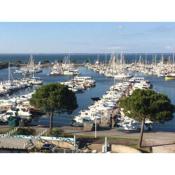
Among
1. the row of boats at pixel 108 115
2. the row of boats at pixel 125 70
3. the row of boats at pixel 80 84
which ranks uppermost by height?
the row of boats at pixel 125 70

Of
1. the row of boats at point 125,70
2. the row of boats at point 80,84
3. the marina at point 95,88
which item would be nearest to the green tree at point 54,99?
the marina at point 95,88

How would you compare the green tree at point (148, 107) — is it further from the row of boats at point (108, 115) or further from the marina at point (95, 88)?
the marina at point (95, 88)

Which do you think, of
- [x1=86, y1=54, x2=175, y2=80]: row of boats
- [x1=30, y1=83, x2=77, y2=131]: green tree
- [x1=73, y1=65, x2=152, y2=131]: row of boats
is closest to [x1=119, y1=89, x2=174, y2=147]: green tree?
[x1=73, y1=65, x2=152, y2=131]: row of boats

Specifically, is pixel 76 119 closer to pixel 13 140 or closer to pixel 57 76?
pixel 13 140

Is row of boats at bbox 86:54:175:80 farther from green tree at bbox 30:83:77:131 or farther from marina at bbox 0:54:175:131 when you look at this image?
green tree at bbox 30:83:77:131

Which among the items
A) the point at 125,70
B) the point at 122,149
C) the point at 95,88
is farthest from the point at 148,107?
the point at 125,70

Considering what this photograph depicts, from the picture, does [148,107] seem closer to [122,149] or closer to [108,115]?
[122,149]
